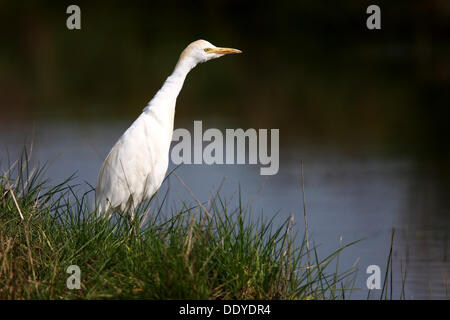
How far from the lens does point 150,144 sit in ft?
22.6

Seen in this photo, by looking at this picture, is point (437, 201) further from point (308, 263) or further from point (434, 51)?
point (434, 51)

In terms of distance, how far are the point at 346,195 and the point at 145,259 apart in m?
10.5

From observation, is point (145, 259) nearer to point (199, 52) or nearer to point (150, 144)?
point (150, 144)

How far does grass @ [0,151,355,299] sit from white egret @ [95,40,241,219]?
135 cm

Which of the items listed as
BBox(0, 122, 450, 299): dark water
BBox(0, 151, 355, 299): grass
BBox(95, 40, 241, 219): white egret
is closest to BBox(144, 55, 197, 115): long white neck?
BBox(95, 40, 241, 219): white egret

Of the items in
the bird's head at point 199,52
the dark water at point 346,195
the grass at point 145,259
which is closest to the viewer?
the grass at point 145,259

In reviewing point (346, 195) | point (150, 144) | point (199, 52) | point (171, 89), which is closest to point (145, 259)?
point (150, 144)

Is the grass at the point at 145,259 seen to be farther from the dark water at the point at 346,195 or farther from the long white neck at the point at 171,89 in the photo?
the dark water at the point at 346,195

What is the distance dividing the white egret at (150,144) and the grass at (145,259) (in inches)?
53.0

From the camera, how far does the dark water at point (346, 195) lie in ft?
35.0

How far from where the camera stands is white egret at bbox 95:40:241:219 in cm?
681

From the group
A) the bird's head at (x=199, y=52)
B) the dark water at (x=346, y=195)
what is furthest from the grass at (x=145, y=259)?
the dark water at (x=346, y=195)
